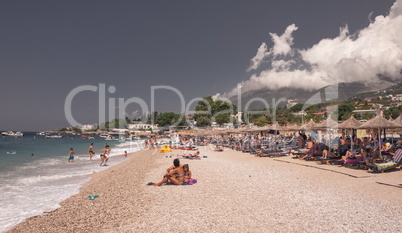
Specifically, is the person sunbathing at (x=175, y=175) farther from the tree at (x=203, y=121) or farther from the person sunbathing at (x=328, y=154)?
the tree at (x=203, y=121)

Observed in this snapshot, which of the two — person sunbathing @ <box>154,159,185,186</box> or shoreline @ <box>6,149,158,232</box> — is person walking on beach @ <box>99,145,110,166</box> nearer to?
shoreline @ <box>6,149,158,232</box>

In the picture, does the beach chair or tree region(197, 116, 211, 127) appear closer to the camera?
the beach chair

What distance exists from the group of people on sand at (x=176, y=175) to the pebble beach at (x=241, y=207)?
0.27 m

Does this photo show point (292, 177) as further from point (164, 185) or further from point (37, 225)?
point (37, 225)

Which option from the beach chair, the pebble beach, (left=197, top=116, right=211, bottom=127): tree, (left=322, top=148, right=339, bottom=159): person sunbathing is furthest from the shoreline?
(left=197, top=116, right=211, bottom=127): tree

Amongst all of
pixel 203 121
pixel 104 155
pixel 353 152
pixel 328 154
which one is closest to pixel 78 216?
pixel 328 154

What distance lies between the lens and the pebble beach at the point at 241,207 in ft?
14.9

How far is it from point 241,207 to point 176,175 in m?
3.25

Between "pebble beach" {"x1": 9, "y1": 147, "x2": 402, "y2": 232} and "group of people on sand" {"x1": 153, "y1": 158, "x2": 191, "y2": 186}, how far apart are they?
27cm

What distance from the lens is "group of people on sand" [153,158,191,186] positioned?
26.5 feet

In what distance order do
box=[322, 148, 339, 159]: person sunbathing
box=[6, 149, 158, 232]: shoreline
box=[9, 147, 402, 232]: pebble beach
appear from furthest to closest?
box=[322, 148, 339, 159]: person sunbathing < box=[6, 149, 158, 232]: shoreline < box=[9, 147, 402, 232]: pebble beach

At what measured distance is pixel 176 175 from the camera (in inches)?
324

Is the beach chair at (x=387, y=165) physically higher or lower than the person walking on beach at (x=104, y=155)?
higher

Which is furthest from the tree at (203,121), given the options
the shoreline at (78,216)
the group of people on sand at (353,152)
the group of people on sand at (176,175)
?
the shoreline at (78,216)
